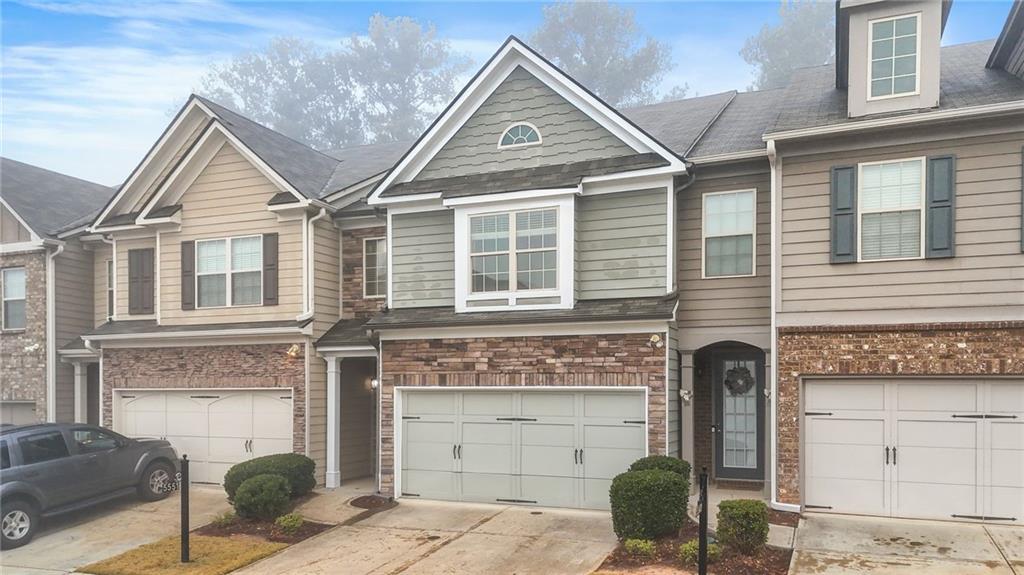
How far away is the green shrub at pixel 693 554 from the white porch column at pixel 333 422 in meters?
7.66

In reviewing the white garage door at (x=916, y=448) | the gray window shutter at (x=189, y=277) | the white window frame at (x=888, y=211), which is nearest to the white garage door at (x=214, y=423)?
the gray window shutter at (x=189, y=277)

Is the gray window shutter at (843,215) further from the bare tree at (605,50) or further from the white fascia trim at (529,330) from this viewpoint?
the bare tree at (605,50)

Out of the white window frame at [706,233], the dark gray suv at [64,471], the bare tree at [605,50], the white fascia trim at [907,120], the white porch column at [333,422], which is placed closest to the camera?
the white fascia trim at [907,120]

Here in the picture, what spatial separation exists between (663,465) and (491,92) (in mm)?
7134

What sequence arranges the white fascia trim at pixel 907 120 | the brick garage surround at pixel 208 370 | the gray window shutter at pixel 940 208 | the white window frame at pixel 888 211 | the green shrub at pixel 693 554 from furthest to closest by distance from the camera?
the brick garage surround at pixel 208 370 < the white window frame at pixel 888 211 < the gray window shutter at pixel 940 208 < the white fascia trim at pixel 907 120 < the green shrub at pixel 693 554

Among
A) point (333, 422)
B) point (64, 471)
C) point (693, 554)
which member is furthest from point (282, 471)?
point (693, 554)

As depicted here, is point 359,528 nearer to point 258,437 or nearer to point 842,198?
point 258,437

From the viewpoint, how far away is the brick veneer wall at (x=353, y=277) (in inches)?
626

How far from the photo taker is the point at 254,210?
15719 mm

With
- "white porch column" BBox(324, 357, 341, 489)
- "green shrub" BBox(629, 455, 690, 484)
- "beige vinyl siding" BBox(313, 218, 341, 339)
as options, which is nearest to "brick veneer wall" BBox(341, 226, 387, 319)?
"beige vinyl siding" BBox(313, 218, 341, 339)

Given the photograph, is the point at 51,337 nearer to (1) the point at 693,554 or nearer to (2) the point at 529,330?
(2) the point at 529,330

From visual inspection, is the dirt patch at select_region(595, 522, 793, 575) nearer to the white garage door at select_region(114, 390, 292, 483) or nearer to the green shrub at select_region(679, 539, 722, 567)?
the green shrub at select_region(679, 539, 722, 567)

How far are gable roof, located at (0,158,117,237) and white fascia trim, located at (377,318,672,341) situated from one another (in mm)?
9905

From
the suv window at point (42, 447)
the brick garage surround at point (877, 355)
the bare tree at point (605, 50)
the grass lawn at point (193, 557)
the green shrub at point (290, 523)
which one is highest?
the bare tree at point (605, 50)
